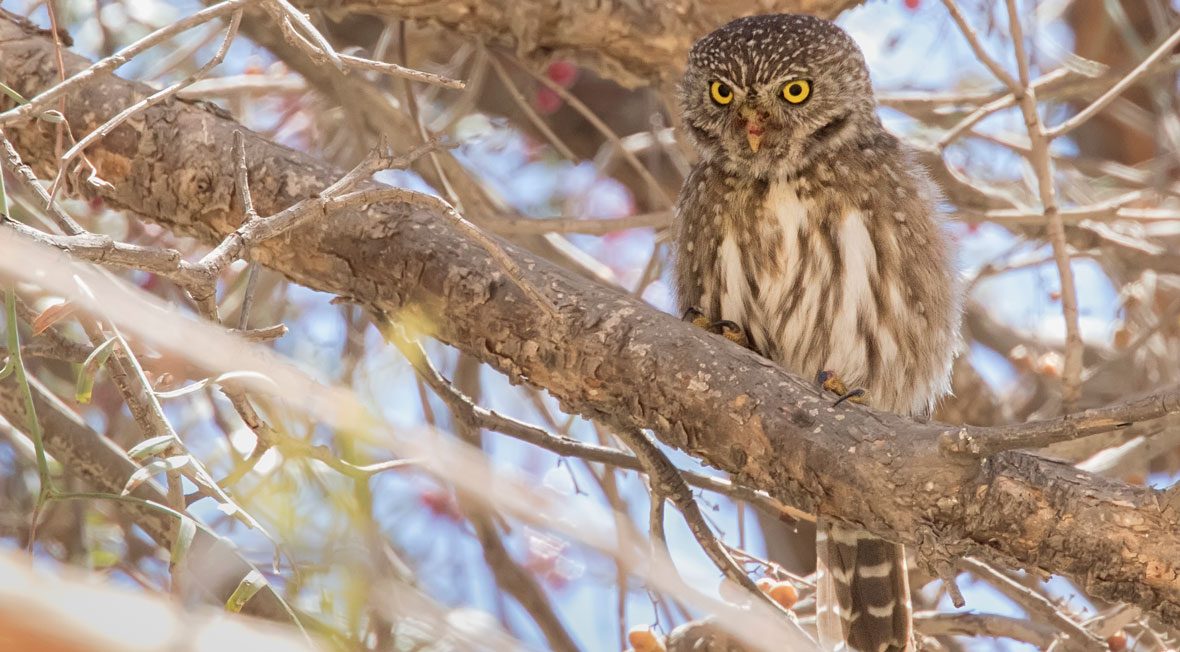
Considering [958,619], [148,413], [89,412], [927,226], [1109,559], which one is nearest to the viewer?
[148,413]

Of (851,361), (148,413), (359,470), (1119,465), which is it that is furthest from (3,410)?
(1119,465)

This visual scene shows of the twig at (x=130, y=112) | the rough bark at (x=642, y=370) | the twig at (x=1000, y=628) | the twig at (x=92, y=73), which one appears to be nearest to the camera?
the twig at (x=92, y=73)

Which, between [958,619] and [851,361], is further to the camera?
[851,361]

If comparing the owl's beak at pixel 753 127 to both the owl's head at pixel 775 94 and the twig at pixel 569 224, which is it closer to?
the owl's head at pixel 775 94

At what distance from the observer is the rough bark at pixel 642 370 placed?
8.20ft

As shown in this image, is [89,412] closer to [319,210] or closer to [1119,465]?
[319,210]

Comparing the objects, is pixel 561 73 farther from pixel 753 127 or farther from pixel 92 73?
pixel 92 73

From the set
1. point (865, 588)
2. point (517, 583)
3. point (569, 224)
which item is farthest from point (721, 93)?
point (517, 583)

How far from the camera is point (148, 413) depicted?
2223 mm

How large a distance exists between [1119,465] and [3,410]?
10.3 feet

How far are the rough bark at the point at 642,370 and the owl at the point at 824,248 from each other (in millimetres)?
728

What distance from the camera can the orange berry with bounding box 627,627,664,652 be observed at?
3088 millimetres

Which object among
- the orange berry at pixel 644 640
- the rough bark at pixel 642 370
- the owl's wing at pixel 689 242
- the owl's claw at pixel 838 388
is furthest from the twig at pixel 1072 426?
the owl's wing at pixel 689 242

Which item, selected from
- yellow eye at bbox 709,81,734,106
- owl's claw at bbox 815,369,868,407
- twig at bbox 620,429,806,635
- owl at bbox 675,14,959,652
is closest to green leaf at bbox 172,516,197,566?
twig at bbox 620,429,806,635
